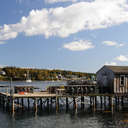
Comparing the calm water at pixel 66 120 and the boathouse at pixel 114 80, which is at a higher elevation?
the boathouse at pixel 114 80

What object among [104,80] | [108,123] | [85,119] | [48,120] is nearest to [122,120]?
[108,123]

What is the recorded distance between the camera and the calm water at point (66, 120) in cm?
3145

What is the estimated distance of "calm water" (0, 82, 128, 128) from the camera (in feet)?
103

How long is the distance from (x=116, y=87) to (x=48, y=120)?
1252 cm

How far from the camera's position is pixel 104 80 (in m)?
40.2

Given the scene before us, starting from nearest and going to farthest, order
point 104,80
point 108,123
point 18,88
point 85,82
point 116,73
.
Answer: point 108,123 < point 116,73 < point 104,80 < point 85,82 < point 18,88

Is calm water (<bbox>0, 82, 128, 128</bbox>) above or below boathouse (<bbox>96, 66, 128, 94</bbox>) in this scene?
below

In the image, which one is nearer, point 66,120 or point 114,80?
point 66,120

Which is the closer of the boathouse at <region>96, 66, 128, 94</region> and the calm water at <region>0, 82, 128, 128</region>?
the calm water at <region>0, 82, 128, 128</region>

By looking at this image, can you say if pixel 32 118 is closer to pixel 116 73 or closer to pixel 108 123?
pixel 108 123

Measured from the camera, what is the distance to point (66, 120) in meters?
34.5

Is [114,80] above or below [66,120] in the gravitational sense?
above

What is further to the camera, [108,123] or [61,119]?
[61,119]

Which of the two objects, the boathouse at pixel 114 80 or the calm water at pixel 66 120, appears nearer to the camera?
the calm water at pixel 66 120
